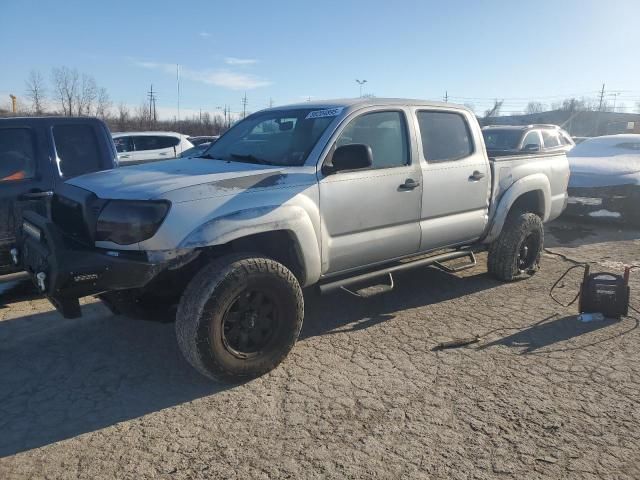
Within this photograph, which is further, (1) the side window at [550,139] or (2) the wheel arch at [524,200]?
(1) the side window at [550,139]

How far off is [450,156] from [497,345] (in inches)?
71.0

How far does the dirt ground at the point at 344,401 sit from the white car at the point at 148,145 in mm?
8411

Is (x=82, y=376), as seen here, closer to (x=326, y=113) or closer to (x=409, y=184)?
(x=326, y=113)

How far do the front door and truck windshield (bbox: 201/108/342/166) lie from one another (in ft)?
0.77

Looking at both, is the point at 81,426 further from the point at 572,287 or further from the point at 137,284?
the point at 572,287

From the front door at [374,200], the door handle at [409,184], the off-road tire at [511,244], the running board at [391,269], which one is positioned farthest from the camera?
the off-road tire at [511,244]

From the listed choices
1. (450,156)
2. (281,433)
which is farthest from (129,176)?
(450,156)

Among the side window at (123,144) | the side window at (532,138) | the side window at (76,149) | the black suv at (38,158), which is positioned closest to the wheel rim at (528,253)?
the black suv at (38,158)

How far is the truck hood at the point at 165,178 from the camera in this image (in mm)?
3256

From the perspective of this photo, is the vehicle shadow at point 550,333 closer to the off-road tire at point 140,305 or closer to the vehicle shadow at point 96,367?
the vehicle shadow at point 96,367

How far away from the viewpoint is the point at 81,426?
3.00 metres

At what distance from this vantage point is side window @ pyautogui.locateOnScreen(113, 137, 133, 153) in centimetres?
1277

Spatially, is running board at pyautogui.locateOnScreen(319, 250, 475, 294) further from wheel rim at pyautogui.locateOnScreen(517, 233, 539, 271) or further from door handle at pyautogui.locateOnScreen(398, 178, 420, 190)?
wheel rim at pyautogui.locateOnScreen(517, 233, 539, 271)

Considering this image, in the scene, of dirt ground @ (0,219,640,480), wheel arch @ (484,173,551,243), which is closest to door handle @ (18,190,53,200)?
dirt ground @ (0,219,640,480)
